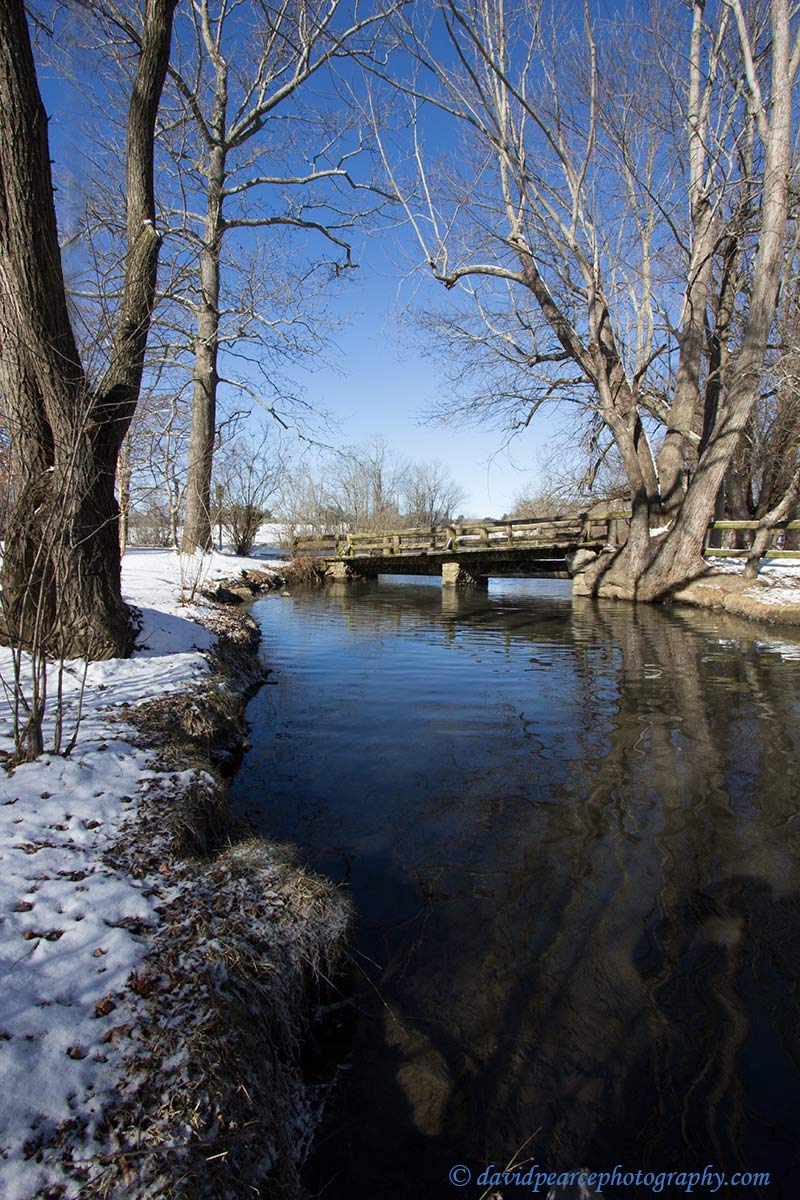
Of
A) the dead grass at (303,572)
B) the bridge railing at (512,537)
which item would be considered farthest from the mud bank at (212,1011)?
the dead grass at (303,572)

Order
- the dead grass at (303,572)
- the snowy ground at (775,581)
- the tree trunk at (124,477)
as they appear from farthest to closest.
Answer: the dead grass at (303,572) → the snowy ground at (775,581) → the tree trunk at (124,477)

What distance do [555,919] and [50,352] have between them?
5.03 meters

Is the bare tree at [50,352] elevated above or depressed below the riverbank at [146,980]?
above

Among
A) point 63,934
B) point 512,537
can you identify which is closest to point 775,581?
point 512,537

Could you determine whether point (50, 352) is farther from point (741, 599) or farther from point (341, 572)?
point (341, 572)

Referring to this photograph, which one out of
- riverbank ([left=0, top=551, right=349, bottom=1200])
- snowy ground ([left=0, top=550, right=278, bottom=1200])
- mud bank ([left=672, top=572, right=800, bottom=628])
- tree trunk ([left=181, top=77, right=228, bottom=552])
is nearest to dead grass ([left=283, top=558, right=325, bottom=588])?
tree trunk ([left=181, top=77, right=228, bottom=552])

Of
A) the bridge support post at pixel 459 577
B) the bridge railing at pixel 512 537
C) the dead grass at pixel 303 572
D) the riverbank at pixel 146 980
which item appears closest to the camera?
the riverbank at pixel 146 980

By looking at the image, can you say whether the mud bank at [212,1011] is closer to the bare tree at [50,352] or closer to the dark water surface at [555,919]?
the dark water surface at [555,919]

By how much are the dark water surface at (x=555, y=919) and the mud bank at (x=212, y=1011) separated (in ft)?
0.84

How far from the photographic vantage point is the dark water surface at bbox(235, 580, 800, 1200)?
1882 millimetres

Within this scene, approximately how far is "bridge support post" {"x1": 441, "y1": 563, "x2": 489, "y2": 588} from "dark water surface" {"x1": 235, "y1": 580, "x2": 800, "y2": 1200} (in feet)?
49.4

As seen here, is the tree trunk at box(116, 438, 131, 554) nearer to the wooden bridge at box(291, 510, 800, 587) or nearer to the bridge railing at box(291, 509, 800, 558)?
the wooden bridge at box(291, 510, 800, 587)

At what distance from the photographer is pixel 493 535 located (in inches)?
922

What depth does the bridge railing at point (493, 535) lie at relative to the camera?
18453 mm
